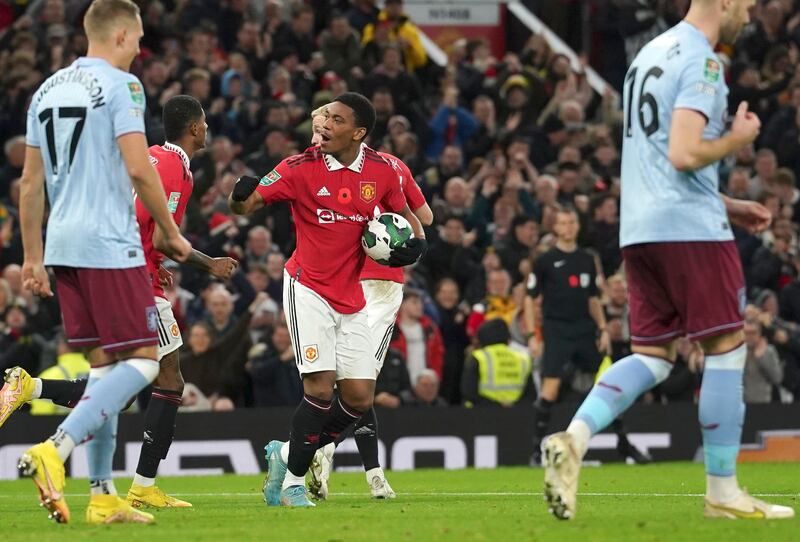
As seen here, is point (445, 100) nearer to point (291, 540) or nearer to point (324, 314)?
point (324, 314)

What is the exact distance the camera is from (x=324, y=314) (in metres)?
9.16

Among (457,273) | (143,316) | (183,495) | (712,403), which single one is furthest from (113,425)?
(457,273)

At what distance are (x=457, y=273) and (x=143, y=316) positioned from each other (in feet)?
36.2

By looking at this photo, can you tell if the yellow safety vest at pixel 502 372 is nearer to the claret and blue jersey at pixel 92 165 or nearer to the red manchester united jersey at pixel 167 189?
the red manchester united jersey at pixel 167 189

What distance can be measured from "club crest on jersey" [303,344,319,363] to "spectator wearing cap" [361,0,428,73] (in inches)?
538

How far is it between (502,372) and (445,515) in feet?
27.8

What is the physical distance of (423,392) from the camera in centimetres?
1655

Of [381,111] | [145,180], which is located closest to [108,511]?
[145,180]

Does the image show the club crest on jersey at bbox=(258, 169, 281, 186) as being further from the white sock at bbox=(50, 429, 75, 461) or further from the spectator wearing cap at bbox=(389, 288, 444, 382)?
the spectator wearing cap at bbox=(389, 288, 444, 382)

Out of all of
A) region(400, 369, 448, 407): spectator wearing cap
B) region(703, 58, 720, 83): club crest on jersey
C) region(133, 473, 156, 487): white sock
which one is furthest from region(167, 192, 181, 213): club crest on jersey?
region(400, 369, 448, 407): spectator wearing cap

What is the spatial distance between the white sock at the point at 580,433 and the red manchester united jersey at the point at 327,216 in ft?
7.97

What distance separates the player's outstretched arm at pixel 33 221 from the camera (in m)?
7.46

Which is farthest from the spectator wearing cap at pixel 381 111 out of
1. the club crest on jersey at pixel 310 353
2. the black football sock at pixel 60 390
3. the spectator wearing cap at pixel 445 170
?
the club crest on jersey at pixel 310 353

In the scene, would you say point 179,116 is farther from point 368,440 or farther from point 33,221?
point 368,440
